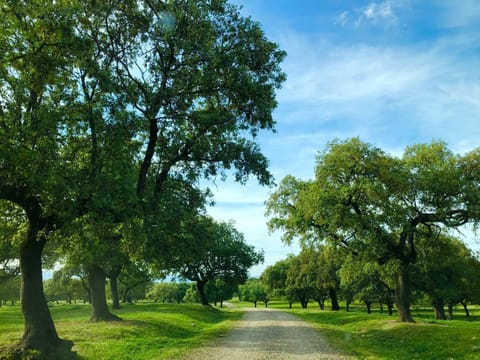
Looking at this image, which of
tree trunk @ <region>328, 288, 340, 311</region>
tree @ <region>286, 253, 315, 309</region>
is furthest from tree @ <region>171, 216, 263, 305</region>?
tree trunk @ <region>328, 288, 340, 311</region>

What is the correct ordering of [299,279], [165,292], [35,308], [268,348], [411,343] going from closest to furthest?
1. [35,308]
2. [268,348]
3. [411,343]
4. [299,279]
5. [165,292]

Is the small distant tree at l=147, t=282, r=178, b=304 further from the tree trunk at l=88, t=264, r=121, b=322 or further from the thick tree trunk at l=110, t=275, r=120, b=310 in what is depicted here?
the tree trunk at l=88, t=264, r=121, b=322

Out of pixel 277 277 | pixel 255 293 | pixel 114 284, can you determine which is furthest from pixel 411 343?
pixel 255 293

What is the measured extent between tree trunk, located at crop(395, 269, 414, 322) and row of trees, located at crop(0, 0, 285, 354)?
19.0 metres

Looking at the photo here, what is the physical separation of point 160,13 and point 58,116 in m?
5.86

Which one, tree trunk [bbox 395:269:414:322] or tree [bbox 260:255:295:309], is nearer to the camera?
tree trunk [bbox 395:269:414:322]

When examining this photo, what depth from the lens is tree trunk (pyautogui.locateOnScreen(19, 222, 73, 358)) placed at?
50.9 ft

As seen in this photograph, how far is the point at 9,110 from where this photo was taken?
1385 cm

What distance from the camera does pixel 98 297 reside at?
3173 centimetres

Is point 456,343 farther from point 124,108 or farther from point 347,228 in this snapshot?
point 124,108

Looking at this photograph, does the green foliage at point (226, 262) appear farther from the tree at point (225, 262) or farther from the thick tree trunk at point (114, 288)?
the thick tree trunk at point (114, 288)

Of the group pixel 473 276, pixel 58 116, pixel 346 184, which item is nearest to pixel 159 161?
pixel 58 116

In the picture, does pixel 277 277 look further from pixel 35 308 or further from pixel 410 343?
pixel 35 308

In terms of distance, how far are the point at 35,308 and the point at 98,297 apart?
53.8 ft
